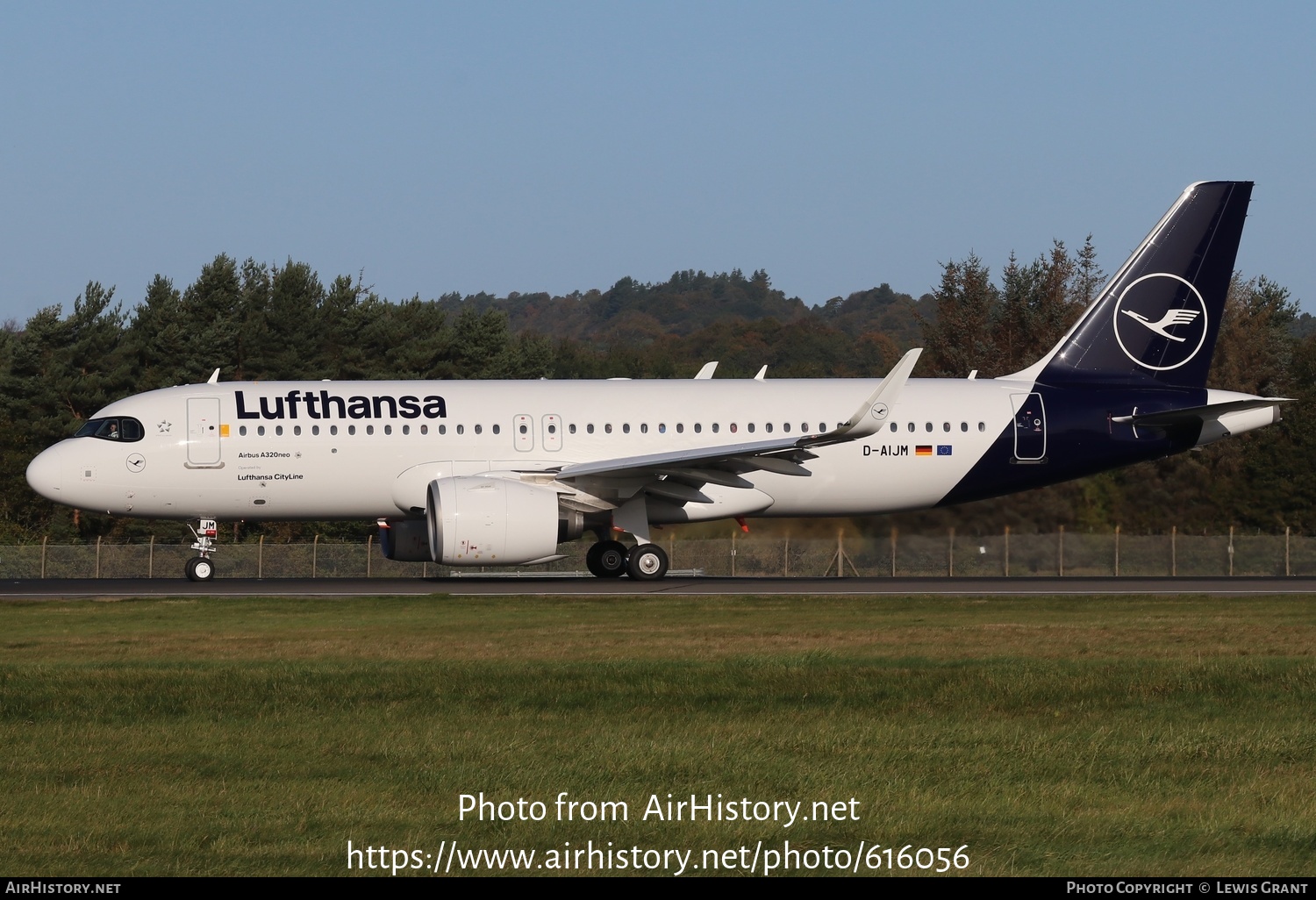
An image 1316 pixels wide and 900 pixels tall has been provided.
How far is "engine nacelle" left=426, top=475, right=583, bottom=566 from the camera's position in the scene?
25.3 metres

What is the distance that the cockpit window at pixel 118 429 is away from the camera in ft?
91.1

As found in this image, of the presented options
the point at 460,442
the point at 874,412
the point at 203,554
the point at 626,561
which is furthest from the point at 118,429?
the point at 874,412

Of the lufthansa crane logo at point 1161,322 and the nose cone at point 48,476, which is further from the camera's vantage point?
the lufthansa crane logo at point 1161,322

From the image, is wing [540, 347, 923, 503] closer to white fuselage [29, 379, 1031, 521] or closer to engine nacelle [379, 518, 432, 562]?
white fuselage [29, 379, 1031, 521]

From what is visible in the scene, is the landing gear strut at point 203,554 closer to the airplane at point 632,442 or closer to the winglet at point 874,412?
the airplane at point 632,442

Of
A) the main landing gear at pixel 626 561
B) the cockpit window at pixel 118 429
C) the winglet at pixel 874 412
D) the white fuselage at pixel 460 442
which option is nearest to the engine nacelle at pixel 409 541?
the white fuselage at pixel 460 442

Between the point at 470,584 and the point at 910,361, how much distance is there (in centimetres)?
827

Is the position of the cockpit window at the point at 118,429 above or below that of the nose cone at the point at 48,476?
above

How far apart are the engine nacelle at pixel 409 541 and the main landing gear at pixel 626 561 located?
9.55ft

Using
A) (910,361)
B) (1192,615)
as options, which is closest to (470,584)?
(910,361)

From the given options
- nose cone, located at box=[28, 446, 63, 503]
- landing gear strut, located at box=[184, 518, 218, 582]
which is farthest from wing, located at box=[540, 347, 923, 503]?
nose cone, located at box=[28, 446, 63, 503]

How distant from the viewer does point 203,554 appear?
28.5 meters

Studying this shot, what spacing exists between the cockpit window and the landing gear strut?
1913 millimetres

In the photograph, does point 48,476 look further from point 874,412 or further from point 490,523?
point 874,412
